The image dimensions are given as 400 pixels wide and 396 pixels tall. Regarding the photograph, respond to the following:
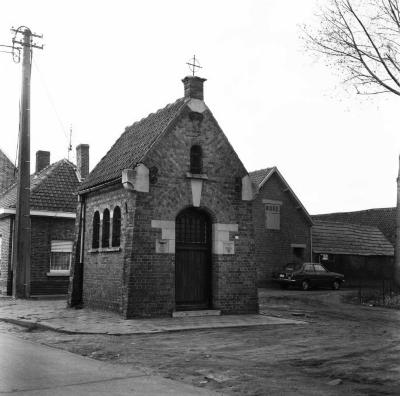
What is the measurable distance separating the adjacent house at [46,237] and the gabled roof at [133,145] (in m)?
6.74

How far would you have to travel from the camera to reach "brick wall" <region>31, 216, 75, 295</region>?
24.6 m

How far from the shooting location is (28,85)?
22812 mm

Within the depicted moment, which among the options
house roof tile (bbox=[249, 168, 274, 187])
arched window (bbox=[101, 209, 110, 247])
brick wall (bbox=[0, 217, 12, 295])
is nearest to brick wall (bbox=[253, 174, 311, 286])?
house roof tile (bbox=[249, 168, 274, 187])

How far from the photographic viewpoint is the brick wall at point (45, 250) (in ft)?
80.7

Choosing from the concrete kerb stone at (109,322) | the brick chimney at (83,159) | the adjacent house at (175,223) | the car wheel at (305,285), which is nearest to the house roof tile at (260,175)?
the car wheel at (305,285)

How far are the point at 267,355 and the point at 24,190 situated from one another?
49.2 ft

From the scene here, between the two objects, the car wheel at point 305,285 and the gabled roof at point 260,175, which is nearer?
the car wheel at point 305,285

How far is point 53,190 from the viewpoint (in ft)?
87.0

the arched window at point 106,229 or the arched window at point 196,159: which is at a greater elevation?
the arched window at point 196,159

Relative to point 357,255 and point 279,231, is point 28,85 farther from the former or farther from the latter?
point 357,255

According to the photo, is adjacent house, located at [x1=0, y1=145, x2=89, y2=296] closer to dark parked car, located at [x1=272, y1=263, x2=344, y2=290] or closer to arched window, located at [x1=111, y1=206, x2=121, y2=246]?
arched window, located at [x1=111, y1=206, x2=121, y2=246]

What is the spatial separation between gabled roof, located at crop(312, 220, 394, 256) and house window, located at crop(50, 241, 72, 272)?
17477mm

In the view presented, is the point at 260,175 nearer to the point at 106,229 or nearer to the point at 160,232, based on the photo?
the point at 106,229

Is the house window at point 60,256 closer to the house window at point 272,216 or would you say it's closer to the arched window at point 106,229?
the arched window at point 106,229
